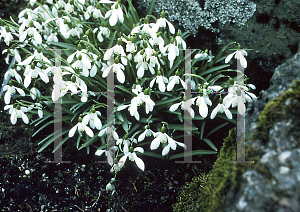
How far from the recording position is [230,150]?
1060mm

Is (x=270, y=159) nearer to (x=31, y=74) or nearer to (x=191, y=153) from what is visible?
(x=191, y=153)

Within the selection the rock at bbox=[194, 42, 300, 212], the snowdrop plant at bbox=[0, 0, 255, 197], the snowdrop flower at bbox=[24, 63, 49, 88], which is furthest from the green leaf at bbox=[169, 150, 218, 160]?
the snowdrop flower at bbox=[24, 63, 49, 88]

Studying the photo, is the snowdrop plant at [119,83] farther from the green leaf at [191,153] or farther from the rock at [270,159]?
the rock at [270,159]

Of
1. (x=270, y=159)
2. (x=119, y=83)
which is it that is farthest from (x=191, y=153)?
→ (x=270, y=159)

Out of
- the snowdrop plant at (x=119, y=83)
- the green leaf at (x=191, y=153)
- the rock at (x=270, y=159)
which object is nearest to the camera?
the rock at (x=270, y=159)

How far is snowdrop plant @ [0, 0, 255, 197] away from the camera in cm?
153

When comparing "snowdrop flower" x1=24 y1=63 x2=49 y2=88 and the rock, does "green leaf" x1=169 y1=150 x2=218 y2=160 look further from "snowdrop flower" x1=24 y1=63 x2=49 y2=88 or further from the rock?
"snowdrop flower" x1=24 y1=63 x2=49 y2=88

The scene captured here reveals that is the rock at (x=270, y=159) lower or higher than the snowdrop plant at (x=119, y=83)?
lower

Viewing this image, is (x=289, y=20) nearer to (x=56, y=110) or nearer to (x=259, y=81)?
(x=259, y=81)

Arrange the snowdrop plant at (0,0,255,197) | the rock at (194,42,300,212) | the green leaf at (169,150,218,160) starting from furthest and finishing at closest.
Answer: the green leaf at (169,150,218,160) < the snowdrop plant at (0,0,255,197) < the rock at (194,42,300,212)

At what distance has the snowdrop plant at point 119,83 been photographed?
1531mm

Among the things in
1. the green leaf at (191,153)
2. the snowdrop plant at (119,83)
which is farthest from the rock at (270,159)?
the green leaf at (191,153)

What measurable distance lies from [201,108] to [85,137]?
1.06 metres

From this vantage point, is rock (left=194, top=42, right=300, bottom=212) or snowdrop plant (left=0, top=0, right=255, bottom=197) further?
snowdrop plant (left=0, top=0, right=255, bottom=197)
